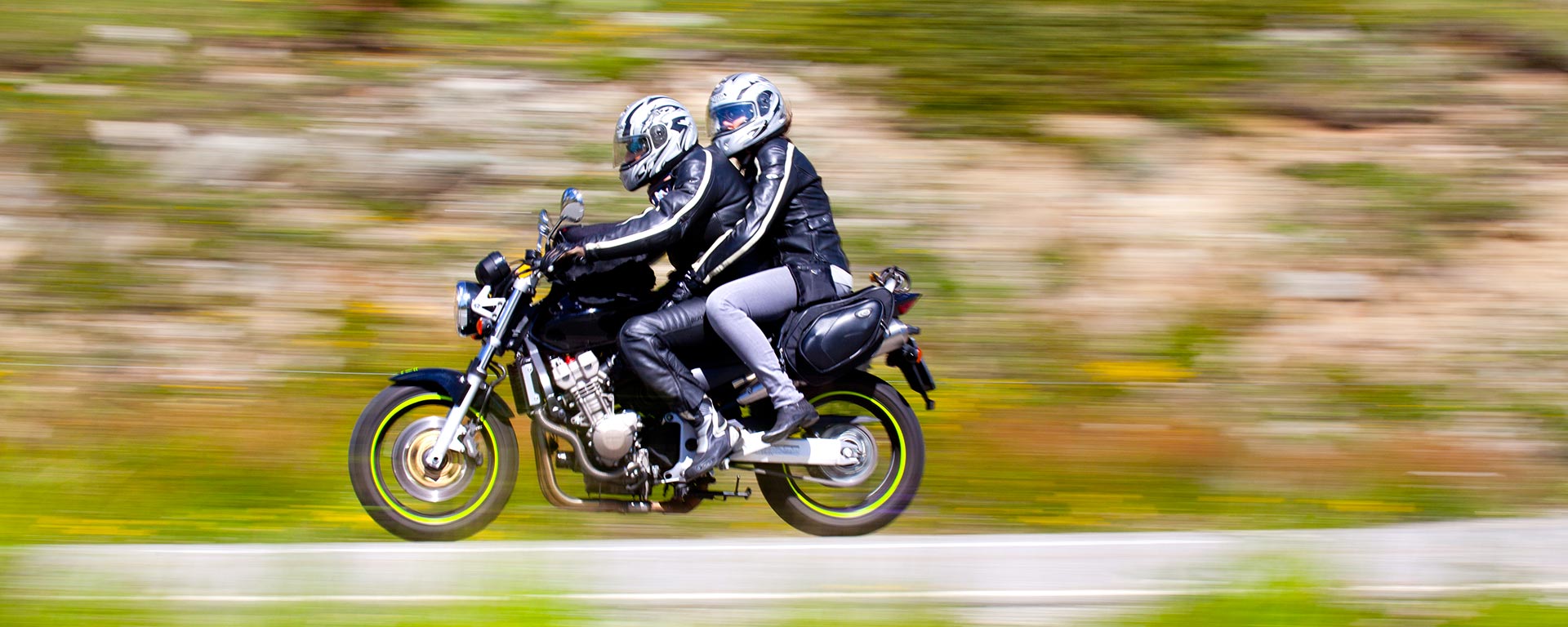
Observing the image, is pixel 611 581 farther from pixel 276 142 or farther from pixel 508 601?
pixel 276 142

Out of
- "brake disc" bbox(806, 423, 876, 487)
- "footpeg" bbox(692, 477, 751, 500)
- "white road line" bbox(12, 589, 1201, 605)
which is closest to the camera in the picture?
"white road line" bbox(12, 589, 1201, 605)

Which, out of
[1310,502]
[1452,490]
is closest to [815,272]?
[1310,502]

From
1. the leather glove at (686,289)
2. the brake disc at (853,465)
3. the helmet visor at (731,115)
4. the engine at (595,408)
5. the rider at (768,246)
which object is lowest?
the brake disc at (853,465)

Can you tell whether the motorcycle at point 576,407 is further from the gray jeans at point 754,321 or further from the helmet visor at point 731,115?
the helmet visor at point 731,115

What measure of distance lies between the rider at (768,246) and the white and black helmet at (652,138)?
14cm

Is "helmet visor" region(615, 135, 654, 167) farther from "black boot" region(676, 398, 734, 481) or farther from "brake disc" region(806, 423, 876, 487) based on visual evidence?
"brake disc" region(806, 423, 876, 487)

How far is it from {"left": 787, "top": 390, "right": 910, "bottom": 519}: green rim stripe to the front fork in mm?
1169

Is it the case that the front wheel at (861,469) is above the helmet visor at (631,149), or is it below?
below

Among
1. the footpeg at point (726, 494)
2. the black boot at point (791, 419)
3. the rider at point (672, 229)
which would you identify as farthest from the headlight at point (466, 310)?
the black boot at point (791, 419)

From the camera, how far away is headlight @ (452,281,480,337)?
5012 millimetres

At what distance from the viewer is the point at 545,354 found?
504cm

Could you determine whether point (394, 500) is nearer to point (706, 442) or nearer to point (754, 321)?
point (706, 442)

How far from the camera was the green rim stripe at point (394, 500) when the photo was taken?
4.91m

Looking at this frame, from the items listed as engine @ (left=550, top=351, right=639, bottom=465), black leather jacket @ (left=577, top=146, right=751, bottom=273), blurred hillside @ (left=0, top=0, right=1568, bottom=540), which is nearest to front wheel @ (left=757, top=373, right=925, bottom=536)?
blurred hillside @ (left=0, top=0, right=1568, bottom=540)
